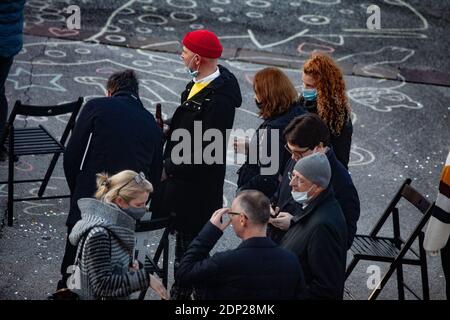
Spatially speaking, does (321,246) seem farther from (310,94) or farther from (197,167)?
(310,94)

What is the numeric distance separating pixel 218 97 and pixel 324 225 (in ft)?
5.19

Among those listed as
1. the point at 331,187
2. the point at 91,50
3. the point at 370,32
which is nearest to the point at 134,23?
the point at 91,50

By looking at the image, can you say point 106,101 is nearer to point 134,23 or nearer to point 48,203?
point 48,203

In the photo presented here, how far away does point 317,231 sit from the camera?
554cm

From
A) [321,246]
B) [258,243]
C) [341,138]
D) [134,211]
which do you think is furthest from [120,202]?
[341,138]

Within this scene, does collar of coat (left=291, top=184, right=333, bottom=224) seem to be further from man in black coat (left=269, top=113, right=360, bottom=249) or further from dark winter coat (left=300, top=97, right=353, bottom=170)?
dark winter coat (left=300, top=97, right=353, bottom=170)

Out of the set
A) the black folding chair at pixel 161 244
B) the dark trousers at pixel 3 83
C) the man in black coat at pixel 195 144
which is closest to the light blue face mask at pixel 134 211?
the black folding chair at pixel 161 244

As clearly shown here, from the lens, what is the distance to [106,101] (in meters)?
6.57

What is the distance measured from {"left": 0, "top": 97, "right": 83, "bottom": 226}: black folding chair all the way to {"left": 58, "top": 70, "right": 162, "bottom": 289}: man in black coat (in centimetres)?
132

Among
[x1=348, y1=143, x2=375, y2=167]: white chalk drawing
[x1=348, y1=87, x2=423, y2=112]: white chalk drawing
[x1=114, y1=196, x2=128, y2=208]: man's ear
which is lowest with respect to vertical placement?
[x1=348, y1=143, x2=375, y2=167]: white chalk drawing

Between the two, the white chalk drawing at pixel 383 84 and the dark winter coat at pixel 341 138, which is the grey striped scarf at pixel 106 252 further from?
the white chalk drawing at pixel 383 84

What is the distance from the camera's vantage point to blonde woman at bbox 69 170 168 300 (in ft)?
17.6

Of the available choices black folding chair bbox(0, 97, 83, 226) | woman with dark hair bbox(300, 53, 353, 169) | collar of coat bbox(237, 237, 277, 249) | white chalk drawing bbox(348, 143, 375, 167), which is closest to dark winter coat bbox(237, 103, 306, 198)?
woman with dark hair bbox(300, 53, 353, 169)

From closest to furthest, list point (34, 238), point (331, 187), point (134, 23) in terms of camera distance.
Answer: point (331, 187) → point (34, 238) → point (134, 23)
